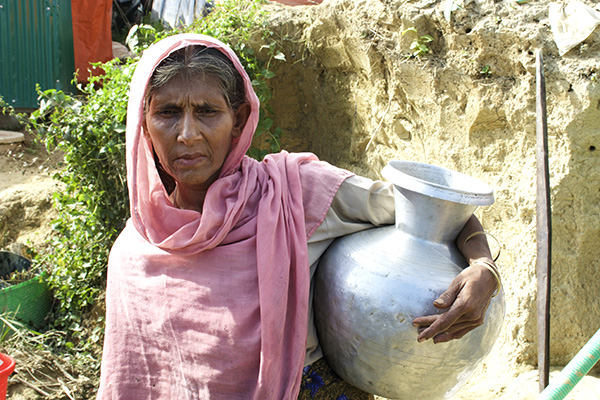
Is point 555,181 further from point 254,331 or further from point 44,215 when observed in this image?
point 44,215

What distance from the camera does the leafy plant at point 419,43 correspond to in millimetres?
3449

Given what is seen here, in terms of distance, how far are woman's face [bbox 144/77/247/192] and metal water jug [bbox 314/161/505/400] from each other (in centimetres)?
58

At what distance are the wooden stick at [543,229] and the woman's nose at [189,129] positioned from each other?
5.14 ft

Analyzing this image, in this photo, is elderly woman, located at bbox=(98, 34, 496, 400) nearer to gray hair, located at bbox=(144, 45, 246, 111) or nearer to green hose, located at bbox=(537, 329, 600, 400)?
gray hair, located at bbox=(144, 45, 246, 111)

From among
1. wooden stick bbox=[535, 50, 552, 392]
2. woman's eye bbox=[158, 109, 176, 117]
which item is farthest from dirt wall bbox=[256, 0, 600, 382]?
woman's eye bbox=[158, 109, 176, 117]

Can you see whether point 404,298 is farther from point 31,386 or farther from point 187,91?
point 31,386

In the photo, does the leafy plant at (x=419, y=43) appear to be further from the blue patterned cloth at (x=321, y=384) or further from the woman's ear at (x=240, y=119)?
the blue patterned cloth at (x=321, y=384)

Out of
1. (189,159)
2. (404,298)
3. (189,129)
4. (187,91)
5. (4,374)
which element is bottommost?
(4,374)

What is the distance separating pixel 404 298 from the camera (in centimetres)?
168

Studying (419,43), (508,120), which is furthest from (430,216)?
(419,43)

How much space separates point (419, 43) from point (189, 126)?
214 centimetres

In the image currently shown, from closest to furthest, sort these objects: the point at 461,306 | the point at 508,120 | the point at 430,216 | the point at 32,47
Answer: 1. the point at 461,306
2. the point at 430,216
3. the point at 508,120
4. the point at 32,47

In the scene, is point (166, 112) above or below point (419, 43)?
below

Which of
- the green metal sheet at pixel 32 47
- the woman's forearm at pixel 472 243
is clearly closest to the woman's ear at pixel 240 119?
the woman's forearm at pixel 472 243
